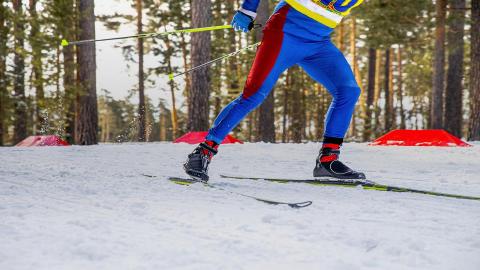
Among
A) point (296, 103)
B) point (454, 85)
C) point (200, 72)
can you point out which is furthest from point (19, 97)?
point (296, 103)

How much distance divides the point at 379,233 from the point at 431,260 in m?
0.35

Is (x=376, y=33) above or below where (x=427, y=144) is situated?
above

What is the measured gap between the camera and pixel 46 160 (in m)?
4.62

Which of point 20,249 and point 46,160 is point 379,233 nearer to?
point 20,249

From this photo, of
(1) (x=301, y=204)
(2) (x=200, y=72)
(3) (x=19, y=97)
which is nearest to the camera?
(1) (x=301, y=204)

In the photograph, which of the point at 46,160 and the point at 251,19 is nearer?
the point at 251,19

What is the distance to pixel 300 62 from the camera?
3686 mm

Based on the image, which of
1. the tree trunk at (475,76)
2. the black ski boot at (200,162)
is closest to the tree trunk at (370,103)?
the tree trunk at (475,76)

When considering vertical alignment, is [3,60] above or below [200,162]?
above

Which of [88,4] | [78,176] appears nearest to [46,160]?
[78,176]

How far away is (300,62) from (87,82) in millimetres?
7662

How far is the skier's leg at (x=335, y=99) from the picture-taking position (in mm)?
3609

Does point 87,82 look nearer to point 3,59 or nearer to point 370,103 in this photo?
point 3,59

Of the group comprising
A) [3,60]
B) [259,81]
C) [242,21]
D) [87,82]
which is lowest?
[259,81]
